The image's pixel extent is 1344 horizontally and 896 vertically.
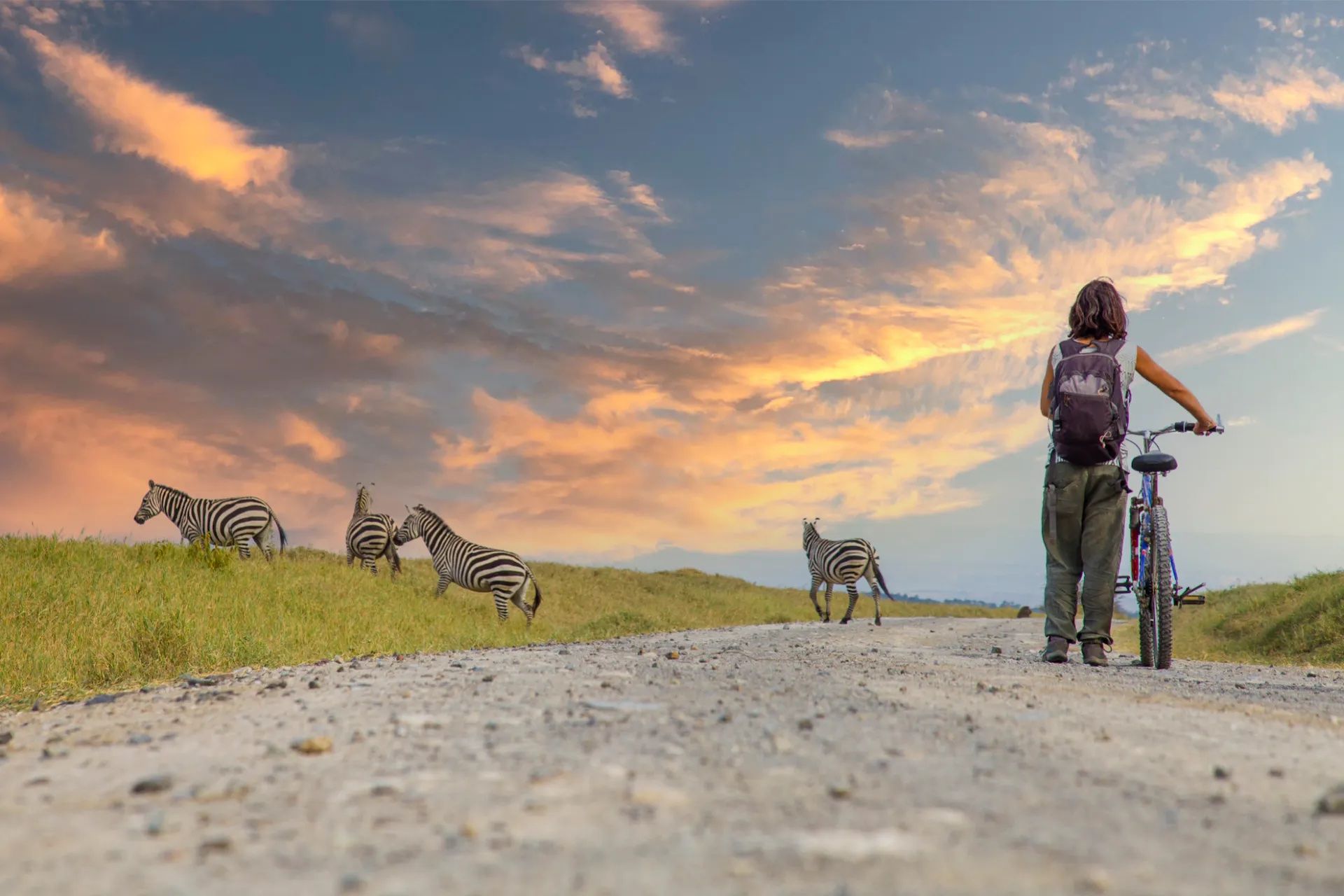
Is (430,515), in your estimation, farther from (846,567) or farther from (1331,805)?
(1331,805)

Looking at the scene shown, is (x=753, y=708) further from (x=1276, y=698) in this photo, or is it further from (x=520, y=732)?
(x=1276, y=698)

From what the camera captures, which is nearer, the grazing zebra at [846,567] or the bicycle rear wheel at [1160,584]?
the bicycle rear wheel at [1160,584]

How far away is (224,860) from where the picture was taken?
2732mm

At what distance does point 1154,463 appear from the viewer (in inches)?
378

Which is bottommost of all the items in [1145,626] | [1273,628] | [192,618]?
[192,618]

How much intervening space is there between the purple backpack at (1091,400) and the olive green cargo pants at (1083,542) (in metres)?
0.31

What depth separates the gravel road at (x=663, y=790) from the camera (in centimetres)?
255

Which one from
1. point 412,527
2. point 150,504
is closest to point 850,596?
point 412,527

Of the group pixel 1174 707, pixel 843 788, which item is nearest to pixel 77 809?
pixel 843 788

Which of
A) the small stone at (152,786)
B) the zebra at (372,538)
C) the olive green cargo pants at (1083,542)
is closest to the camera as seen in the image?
the small stone at (152,786)

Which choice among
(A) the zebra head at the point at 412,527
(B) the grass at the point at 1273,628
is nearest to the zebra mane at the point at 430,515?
(A) the zebra head at the point at 412,527

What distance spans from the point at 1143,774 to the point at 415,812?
277cm

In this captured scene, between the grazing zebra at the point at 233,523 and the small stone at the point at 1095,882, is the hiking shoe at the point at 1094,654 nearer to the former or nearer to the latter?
the small stone at the point at 1095,882

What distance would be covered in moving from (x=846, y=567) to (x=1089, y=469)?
38.4 feet
